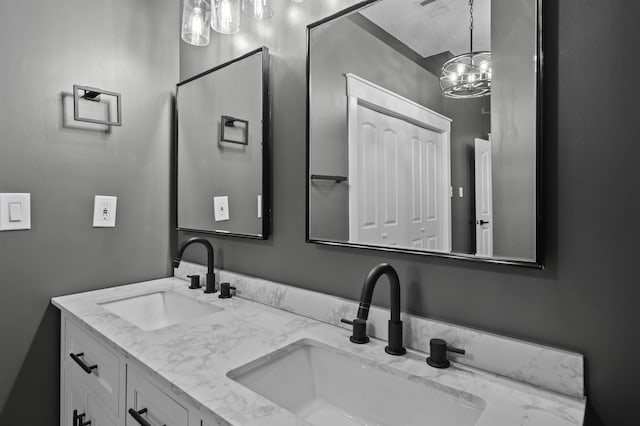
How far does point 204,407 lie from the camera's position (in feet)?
2.40

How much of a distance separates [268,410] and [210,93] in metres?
1.49

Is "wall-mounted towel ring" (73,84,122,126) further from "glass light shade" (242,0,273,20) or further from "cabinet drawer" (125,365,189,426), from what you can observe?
"cabinet drawer" (125,365,189,426)

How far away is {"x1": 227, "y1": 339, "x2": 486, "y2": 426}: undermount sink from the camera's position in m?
0.82

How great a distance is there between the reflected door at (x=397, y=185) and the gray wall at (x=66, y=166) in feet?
3.99

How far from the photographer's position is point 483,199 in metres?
0.94

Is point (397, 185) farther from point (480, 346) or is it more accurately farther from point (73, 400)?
point (73, 400)

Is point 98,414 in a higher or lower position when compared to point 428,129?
lower

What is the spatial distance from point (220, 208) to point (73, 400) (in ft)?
3.14

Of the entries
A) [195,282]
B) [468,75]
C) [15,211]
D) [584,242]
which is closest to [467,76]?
[468,75]

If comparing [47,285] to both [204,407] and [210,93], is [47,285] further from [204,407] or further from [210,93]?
[204,407]

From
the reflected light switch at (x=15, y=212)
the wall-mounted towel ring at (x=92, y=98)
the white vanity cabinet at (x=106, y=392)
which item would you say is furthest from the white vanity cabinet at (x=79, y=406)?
the wall-mounted towel ring at (x=92, y=98)

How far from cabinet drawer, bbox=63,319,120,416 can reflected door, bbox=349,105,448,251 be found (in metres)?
0.86

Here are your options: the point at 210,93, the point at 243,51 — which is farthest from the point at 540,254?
the point at 210,93

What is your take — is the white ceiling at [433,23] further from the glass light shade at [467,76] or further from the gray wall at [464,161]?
the gray wall at [464,161]
